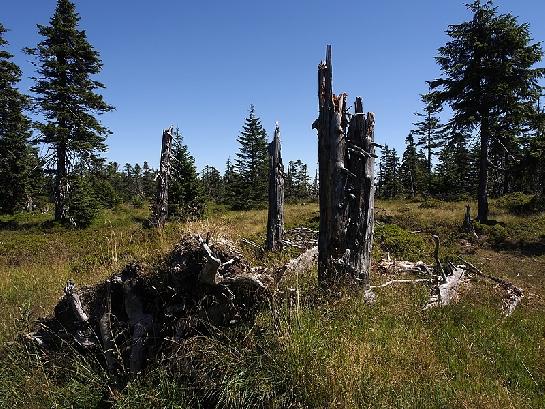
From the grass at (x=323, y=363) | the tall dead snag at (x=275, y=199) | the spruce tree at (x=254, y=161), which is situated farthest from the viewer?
the spruce tree at (x=254, y=161)

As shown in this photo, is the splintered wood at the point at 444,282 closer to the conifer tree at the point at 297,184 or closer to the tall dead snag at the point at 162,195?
the tall dead snag at the point at 162,195

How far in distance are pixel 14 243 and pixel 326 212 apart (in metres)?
17.1

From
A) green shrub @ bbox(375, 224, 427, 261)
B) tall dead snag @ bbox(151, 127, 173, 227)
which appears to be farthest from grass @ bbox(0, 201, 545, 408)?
tall dead snag @ bbox(151, 127, 173, 227)

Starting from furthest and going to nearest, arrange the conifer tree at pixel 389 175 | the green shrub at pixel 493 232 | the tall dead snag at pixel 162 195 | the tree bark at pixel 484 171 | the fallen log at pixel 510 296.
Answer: the conifer tree at pixel 389 175 → the tree bark at pixel 484 171 → the green shrub at pixel 493 232 → the tall dead snag at pixel 162 195 → the fallen log at pixel 510 296

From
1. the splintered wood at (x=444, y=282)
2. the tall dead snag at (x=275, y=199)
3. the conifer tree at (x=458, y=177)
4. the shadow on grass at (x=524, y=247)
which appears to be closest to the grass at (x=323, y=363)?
the splintered wood at (x=444, y=282)

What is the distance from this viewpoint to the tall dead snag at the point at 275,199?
1516cm

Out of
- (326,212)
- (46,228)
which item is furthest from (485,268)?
(46,228)

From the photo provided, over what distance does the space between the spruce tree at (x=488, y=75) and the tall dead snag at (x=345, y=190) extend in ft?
63.0

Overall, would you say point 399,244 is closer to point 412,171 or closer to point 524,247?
point 524,247

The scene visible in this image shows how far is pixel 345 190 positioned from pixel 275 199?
872cm

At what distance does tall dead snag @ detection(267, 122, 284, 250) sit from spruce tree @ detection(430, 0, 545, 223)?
13562 millimetres

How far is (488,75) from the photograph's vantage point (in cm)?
2312

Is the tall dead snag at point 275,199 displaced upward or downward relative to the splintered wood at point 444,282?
upward

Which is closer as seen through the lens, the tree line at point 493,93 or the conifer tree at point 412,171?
the tree line at point 493,93
